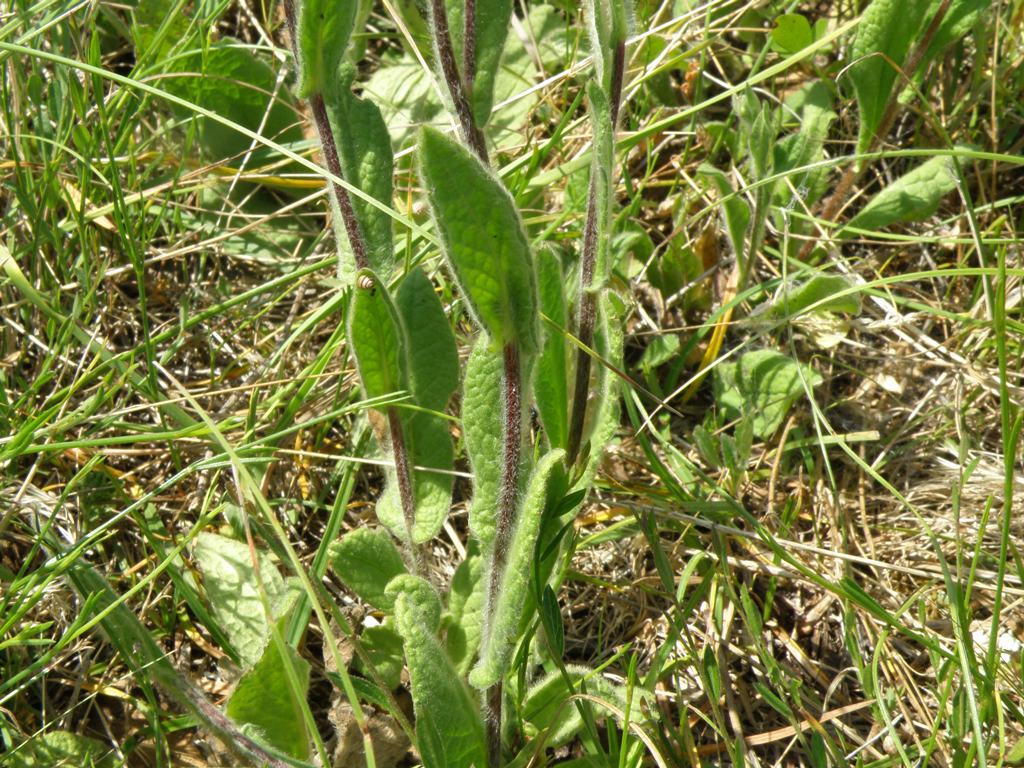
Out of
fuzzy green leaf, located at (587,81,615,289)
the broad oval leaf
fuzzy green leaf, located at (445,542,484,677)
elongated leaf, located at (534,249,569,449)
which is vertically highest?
fuzzy green leaf, located at (587,81,615,289)

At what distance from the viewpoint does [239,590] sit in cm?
174

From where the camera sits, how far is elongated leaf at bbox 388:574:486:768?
1343 mm

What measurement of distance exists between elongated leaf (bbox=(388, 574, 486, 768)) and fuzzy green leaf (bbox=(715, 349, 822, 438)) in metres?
0.83

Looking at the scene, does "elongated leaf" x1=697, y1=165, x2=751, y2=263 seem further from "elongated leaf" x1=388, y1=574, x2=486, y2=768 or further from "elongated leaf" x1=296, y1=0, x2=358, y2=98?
"elongated leaf" x1=388, y1=574, x2=486, y2=768

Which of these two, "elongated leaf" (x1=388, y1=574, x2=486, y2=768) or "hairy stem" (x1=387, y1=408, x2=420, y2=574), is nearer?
"elongated leaf" (x1=388, y1=574, x2=486, y2=768)

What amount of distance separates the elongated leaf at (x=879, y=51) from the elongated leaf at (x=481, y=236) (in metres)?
1.23

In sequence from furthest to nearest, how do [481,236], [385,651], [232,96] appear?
[232,96]
[385,651]
[481,236]

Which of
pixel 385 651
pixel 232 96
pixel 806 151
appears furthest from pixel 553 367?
pixel 232 96

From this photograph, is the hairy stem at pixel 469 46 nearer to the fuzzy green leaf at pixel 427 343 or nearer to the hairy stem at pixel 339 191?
the hairy stem at pixel 339 191

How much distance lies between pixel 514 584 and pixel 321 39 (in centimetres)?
75

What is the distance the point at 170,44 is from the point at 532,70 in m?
0.85

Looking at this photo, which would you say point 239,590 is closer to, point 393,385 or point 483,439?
point 393,385

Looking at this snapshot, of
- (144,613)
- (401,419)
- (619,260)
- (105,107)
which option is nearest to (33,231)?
(105,107)

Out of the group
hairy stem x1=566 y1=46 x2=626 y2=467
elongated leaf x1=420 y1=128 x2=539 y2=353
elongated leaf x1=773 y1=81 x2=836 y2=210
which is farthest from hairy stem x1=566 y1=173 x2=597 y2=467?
elongated leaf x1=773 y1=81 x2=836 y2=210
